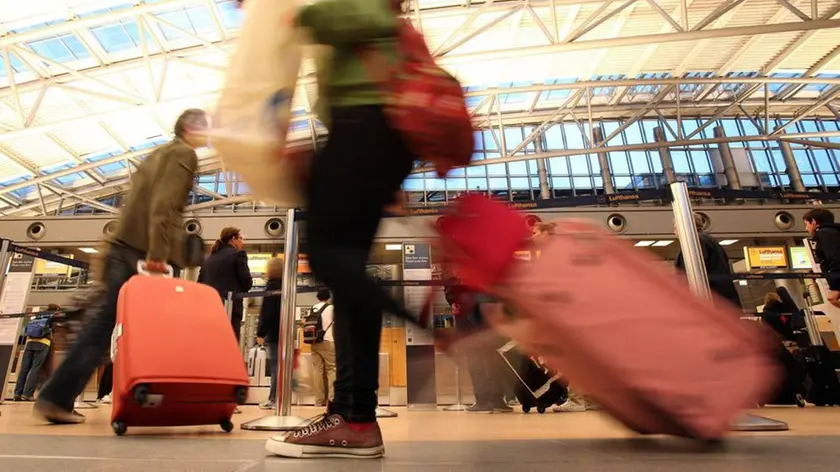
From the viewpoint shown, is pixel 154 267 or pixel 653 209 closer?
pixel 154 267

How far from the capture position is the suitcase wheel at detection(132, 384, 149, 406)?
7.08 ft

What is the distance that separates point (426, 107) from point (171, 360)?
1.75m

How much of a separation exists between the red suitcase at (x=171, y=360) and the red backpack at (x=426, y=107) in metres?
1.60

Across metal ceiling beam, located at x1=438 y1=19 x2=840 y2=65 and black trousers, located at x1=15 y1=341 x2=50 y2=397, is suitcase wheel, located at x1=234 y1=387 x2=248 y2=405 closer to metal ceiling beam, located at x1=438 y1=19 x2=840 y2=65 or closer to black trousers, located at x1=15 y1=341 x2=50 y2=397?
black trousers, located at x1=15 y1=341 x2=50 y2=397

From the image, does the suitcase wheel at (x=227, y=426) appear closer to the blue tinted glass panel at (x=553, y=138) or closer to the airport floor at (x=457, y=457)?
the airport floor at (x=457, y=457)

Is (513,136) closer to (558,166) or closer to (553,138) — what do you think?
(553,138)

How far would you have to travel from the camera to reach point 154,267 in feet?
8.09

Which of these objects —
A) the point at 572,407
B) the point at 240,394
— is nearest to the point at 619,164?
the point at 572,407

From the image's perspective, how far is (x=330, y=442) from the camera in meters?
1.53

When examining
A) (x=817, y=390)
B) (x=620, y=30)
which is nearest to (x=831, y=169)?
(x=620, y=30)

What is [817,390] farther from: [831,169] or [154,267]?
[831,169]

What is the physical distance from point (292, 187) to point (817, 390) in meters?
7.03

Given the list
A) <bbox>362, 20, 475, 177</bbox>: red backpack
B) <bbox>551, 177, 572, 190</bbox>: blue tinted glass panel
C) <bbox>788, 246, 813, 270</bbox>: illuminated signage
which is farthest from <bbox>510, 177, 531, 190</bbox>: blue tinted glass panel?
<bbox>362, 20, 475, 177</bbox>: red backpack

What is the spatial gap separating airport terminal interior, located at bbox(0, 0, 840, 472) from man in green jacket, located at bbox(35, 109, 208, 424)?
18cm
